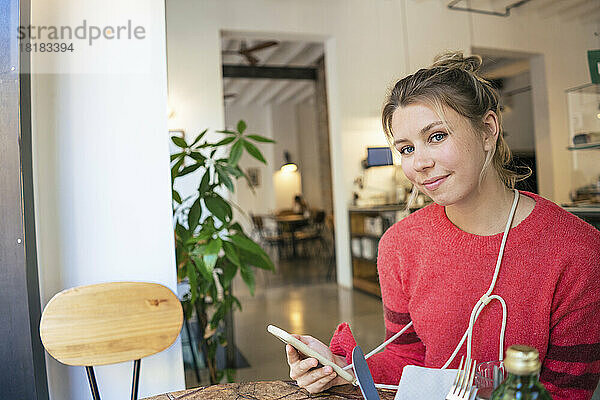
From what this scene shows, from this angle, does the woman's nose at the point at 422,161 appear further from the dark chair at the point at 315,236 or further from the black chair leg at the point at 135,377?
the dark chair at the point at 315,236

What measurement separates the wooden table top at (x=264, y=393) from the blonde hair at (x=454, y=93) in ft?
1.73

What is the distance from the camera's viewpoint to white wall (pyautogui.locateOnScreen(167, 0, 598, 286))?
14.2 feet

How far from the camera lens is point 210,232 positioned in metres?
2.10

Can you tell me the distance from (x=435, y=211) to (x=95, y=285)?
3.39 ft

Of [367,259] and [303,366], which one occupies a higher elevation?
[303,366]

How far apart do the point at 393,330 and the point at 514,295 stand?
0.31m

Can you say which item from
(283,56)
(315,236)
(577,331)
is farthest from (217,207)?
(283,56)

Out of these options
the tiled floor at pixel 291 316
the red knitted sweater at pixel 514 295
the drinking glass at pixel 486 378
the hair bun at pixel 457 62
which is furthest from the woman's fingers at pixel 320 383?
the tiled floor at pixel 291 316

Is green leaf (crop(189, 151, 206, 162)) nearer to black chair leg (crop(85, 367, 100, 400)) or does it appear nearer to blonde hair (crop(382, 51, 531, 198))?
black chair leg (crop(85, 367, 100, 400))

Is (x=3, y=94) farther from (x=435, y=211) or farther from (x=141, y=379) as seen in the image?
(x=435, y=211)

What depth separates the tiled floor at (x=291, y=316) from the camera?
361 cm

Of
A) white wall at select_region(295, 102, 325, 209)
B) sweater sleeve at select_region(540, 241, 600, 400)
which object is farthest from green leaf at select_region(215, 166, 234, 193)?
white wall at select_region(295, 102, 325, 209)

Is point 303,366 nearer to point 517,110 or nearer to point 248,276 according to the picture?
point 248,276

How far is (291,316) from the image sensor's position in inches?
193
